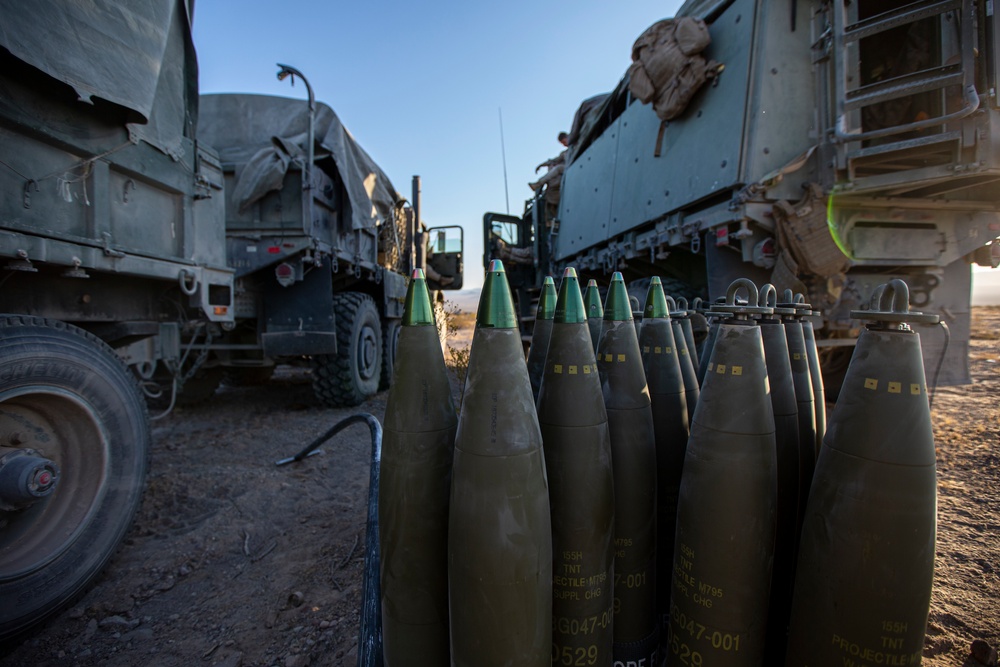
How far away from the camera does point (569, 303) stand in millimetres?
1466

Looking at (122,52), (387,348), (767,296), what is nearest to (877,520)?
(767,296)

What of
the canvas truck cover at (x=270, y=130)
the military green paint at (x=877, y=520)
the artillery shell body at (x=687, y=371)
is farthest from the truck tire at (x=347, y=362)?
the military green paint at (x=877, y=520)

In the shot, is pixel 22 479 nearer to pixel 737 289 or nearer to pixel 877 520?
pixel 737 289

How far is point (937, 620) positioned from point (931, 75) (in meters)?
3.54

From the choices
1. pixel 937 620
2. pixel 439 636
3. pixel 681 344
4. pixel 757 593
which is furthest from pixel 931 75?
pixel 439 636

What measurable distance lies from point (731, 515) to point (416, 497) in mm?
882

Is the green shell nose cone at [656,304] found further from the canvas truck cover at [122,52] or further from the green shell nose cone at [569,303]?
the canvas truck cover at [122,52]

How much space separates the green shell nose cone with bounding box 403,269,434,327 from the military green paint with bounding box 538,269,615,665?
39 cm

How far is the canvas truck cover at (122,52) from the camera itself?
6.68ft

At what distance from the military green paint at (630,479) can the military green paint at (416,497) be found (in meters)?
0.54

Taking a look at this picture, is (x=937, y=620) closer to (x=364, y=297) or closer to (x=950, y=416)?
(x=950, y=416)

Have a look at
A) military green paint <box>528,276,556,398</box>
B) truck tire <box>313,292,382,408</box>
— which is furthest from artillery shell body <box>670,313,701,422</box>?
truck tire <box>313,292,382,408</box>

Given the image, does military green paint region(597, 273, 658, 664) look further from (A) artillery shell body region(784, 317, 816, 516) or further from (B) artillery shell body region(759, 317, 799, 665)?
(A) artillery shell body region(784, 317, 816, 516)

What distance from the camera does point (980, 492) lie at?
10.9ft
